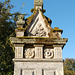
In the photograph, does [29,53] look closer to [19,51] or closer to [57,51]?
[19,51]

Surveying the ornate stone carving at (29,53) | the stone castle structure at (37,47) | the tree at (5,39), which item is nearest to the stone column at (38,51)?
the stone castle structure at (37,47)

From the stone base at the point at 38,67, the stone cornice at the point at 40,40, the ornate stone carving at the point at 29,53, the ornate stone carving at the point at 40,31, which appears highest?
the ornate stone carving at the point at 40,31

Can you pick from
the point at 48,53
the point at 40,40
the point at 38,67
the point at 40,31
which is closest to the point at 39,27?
the point at 40,31

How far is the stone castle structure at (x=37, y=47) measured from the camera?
5.36 meters

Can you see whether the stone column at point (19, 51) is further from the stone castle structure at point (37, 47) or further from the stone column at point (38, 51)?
the stone column at point (38, 51)

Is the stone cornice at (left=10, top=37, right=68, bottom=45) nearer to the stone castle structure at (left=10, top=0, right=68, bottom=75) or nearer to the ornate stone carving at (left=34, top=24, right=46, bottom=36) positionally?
the stone castle structure at (left=10, top=0, right=68, bottom=75)

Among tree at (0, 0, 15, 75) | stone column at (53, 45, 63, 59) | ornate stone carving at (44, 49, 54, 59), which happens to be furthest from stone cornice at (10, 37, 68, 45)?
tree at (0, 0, 15, 75)

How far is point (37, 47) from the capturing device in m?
5.63

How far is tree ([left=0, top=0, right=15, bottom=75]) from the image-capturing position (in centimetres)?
1498

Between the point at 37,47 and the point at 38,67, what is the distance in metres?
0.74

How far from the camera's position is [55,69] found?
5.39 meters

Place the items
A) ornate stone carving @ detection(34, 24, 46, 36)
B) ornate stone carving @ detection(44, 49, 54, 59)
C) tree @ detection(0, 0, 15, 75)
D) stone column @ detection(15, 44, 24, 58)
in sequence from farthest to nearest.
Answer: tree @ detection(0, 0, 15, 75) < ornate stone carving @ detection(34, 24, 46, 36) < ornate stone carving @ detection(44, 49, 54, 59) < stone column @ detection(15, 44, 24, 58)

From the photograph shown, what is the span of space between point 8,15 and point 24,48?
472 inches

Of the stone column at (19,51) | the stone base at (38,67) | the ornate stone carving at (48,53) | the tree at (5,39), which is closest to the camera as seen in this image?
the stone base at (38,67)
